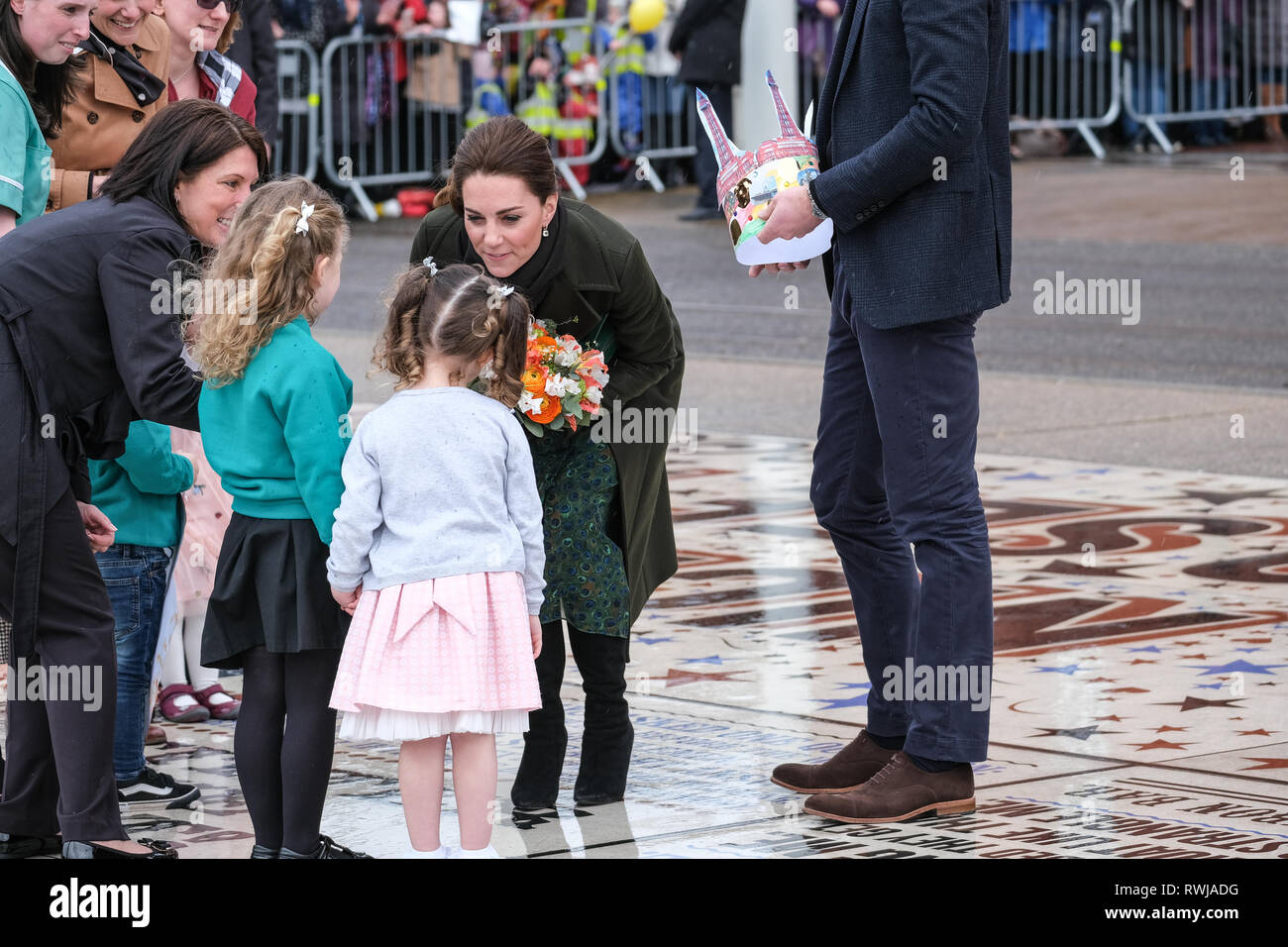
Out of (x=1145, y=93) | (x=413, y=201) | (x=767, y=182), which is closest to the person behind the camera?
(x=767, y=182)

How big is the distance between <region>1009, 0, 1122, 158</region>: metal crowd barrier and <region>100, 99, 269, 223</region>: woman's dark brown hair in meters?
15.1

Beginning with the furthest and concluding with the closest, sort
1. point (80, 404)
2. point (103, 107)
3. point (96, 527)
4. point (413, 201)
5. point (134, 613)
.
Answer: point (413, 201) < point (103, 107) < point (134, 613) < point (96, 527) < point (80, 404)

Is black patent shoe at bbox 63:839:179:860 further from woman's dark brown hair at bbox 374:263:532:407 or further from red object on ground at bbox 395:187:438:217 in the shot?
red object on ground at bbox 395:187:438:217

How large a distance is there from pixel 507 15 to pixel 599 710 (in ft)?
45.9

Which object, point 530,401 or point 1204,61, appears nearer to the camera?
point 530,401

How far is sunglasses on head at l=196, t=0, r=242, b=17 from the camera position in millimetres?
6297

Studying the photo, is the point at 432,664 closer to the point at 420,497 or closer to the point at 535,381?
the point at 420,497

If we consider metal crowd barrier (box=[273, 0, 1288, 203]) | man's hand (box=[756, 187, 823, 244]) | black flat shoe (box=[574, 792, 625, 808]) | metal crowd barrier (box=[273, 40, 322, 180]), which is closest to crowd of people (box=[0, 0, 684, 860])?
black flat shoe (box=[574, 792, 625, 808])

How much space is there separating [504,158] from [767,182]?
0.57 metres

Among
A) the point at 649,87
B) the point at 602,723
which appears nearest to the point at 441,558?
the point at 602,723

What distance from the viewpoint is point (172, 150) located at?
15.6 ft

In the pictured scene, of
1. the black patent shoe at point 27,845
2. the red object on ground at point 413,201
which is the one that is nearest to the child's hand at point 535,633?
the black patent shoe at point 27,845

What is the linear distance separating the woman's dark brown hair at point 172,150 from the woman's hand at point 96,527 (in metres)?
0.64

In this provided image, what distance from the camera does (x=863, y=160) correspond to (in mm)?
4711
